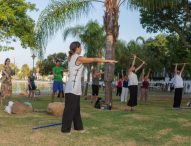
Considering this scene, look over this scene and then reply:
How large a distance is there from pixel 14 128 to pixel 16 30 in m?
19.3

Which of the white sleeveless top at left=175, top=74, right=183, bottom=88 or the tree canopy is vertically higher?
the tree canopy

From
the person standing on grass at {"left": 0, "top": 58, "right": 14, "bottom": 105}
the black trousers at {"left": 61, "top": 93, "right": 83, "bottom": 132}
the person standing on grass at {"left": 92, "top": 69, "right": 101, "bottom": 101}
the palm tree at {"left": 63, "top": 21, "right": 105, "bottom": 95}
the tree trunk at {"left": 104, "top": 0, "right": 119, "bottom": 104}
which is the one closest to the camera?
the black trousers at {"left": 61, "top": 93, "right": 83, "bottom": 132}

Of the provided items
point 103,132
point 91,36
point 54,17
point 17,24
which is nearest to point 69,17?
point 54,17

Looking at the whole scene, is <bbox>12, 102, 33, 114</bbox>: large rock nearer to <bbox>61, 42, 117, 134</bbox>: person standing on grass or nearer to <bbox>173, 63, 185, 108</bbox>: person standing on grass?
<bbox>61, 42, 117, 134</bbox>: person standing on grass

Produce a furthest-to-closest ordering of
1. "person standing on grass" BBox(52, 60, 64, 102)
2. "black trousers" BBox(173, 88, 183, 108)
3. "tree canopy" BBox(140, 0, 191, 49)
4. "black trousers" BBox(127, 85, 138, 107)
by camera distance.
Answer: "tree canopy" BBox(140, 0, 191, 49), "person standing on grass" BBox(52, 60, 64, 102), "black trousers" BBox(173, 88, 183, 108), "black trousers" BBox(127, 85, 138, 107)

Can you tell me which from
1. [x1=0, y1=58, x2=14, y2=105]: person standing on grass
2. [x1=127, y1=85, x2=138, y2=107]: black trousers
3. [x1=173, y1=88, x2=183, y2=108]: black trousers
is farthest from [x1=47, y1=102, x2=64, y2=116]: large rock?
[x1=173, y1=88, x2=183, y2=108]: black trousers

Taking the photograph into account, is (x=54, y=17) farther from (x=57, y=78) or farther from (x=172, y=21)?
(x=172, y=21)

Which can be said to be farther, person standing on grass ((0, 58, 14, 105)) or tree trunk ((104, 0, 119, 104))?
person standing on grass ((0, 58, 14, 105))

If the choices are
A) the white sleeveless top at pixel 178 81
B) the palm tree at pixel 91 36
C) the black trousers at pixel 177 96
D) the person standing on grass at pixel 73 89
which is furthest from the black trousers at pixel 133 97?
the palm tree at pixel 91 36

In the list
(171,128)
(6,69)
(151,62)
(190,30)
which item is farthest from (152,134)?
(151,62)

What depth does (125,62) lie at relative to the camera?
222 ft

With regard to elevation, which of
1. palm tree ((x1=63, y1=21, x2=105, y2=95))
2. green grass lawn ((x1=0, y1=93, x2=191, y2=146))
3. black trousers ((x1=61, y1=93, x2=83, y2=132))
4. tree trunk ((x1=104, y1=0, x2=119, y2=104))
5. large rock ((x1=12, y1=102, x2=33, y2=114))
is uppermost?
palm tree ((x1=63, y1=21, x2=105, y2=95))

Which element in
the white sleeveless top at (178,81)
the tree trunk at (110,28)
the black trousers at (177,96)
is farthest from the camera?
the black trousers at (177,96)

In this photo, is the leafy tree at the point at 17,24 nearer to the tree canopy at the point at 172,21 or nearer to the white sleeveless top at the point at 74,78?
the tree canopy at the point at 172,21
